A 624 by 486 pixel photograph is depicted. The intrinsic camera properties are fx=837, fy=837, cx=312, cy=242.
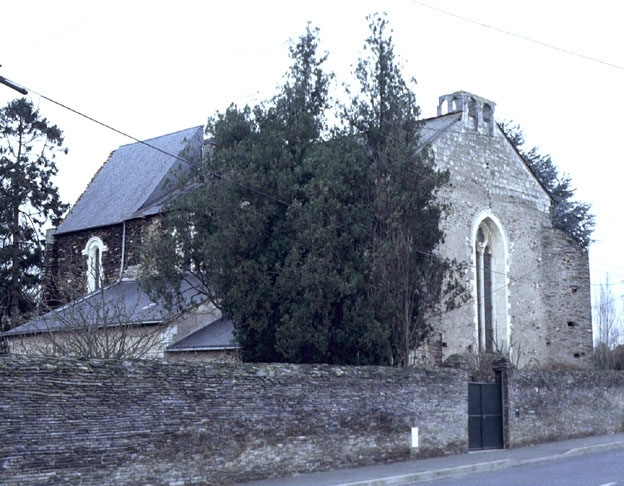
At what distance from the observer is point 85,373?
40.5ft

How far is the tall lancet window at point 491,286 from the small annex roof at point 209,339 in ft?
30.0

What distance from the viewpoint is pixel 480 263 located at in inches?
1197

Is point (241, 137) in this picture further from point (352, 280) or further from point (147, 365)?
point (147, 365)

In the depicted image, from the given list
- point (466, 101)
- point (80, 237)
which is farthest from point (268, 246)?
point (80, 237)

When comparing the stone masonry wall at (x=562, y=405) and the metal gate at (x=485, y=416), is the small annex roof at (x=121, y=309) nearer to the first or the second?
the metal gate at (x=485, y=416)

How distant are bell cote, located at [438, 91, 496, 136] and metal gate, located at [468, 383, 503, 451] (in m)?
11.1

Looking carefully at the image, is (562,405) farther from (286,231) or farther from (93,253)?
(93,253)

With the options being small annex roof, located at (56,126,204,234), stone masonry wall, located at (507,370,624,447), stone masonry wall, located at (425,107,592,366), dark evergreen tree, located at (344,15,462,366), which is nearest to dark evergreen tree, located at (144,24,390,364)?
dark evergreen tree, located at (344,15,462,366)

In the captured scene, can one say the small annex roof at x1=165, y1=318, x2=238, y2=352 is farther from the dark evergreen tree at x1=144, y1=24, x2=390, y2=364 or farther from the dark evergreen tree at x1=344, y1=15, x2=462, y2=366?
the dark evergreen tree at x1=344, y1=15, x2=462, y2=366

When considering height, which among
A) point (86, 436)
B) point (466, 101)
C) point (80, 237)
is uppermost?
point (466, 101)

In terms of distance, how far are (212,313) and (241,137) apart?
737 centimetres

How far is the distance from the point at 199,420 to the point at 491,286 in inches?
745

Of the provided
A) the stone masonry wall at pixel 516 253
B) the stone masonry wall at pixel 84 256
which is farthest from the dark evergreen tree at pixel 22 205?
the stone masonry wall at pixel 516 253

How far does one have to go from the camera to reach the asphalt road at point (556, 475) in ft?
48.0
